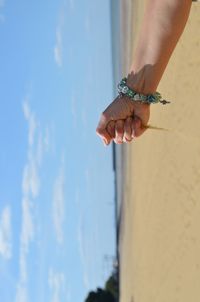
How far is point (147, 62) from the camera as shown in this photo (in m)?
2.11

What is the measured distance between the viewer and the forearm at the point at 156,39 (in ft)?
6.54

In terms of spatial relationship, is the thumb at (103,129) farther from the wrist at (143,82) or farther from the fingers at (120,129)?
the wrist at (143,82)

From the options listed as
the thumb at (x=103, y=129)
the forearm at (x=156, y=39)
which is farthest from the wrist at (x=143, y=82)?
the thumb at (x=103, y=129)

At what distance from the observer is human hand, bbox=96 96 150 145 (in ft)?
7.11

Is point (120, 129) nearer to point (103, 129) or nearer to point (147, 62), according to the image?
point (103, 129)

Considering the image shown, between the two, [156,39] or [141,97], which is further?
[141,97]

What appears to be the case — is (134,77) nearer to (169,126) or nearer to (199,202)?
(199,202)

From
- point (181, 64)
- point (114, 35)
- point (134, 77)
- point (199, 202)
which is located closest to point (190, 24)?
point (181, 64)

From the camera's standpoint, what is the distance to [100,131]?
220 centimetres

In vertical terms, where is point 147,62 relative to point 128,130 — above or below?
above

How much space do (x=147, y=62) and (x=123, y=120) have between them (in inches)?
6.7

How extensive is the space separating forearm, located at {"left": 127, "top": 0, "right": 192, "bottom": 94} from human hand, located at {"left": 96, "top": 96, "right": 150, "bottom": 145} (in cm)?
5

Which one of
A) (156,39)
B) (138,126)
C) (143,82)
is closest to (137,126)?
A: (138,126)

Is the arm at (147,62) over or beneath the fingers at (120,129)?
over
